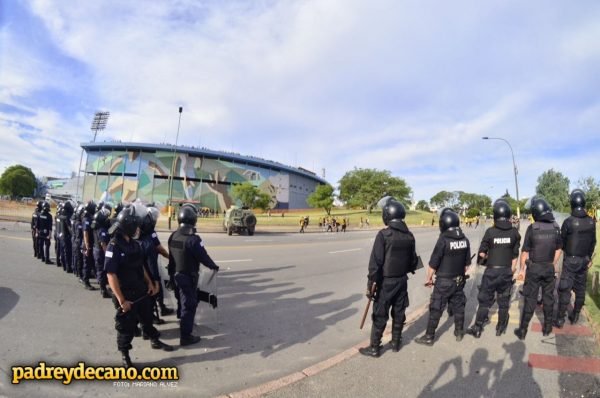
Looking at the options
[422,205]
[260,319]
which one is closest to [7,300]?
[260,319]

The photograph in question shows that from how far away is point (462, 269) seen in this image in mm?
4824

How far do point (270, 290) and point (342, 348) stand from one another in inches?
130

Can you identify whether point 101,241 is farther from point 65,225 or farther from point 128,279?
point 65,225

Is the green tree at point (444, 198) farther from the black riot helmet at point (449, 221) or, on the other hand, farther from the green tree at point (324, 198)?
the black riot helmet at point (449, 221)

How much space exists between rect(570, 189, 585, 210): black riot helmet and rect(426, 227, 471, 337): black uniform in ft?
9.18

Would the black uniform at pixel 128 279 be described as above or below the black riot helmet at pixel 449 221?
below

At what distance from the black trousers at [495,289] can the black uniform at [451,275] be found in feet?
1.56

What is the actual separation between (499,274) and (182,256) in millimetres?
4675

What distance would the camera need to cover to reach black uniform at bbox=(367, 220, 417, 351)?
425 cm

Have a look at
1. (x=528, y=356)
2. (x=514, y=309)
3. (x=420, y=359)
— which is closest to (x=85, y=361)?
(x=420, y=359)

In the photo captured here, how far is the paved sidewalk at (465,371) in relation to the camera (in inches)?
133

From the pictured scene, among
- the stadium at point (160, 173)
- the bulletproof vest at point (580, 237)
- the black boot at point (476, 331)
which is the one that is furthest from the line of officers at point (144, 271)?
the stadium at point (160, 173)

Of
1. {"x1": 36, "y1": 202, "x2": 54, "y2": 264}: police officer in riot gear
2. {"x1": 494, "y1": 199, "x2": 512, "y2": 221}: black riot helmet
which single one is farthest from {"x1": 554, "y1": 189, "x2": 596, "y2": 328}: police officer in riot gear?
{"x1": 36, "y1": 202, "x2": 54, "y2": 264}: police officer in riot gear

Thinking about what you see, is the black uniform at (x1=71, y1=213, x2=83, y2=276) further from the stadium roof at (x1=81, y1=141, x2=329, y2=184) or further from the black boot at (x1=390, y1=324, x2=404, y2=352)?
the stadium roof at (x1=81, y1=141, x2=329, y2=184)
